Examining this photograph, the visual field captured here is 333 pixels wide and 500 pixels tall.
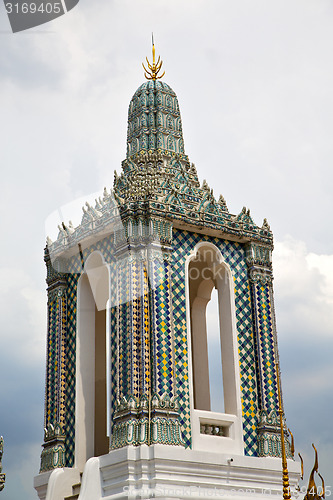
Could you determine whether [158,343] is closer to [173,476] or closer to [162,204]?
[173,476]

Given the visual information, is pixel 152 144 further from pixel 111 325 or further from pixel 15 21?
pixel 15 21

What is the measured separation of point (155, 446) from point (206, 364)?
13.4 ft

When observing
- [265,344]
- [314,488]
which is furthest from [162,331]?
[314,488]

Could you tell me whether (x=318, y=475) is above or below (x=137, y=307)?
below

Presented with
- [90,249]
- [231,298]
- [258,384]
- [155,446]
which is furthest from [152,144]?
[155,446]

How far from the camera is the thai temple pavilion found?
46.8 ft

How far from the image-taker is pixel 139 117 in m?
18.5

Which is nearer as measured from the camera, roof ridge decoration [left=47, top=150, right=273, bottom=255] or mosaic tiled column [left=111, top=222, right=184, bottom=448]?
mosaic tiled column [left=111, top=222, right=184, bottom=448]

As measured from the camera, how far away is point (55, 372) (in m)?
16.7

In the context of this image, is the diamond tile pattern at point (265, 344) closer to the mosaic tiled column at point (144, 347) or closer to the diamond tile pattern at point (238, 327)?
the diamond tile pattern at point (238, 327)

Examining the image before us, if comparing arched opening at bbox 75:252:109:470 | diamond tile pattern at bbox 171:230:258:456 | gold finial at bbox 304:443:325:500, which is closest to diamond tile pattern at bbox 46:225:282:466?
diamond tile pattern at bbox 171:230:258:456

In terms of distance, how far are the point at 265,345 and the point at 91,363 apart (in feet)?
12.2

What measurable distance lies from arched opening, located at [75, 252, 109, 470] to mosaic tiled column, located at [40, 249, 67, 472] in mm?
457

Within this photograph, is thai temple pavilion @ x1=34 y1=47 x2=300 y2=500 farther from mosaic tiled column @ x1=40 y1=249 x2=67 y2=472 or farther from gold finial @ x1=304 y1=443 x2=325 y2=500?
gold finial @ x1=304 y1=443 x2=325 y2=500
